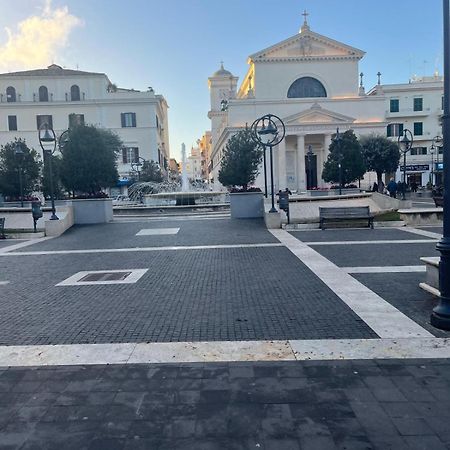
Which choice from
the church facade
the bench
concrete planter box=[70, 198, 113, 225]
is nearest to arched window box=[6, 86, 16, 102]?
the church facade

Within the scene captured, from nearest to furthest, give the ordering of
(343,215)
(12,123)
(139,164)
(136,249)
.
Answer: (136,249), (343,215), (139,164), (12,123)

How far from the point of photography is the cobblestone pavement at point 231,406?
3064mm

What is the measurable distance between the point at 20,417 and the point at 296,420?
7.01 feet

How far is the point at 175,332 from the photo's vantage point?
5.30 m

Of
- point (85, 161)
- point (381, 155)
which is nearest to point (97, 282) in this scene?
point (85, 161)

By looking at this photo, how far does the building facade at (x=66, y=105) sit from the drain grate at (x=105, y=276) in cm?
5005

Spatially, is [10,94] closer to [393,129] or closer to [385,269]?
[393,129]

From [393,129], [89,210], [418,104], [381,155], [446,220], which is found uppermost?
[418,104]

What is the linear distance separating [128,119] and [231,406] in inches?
2335

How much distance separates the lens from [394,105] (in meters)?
65.2

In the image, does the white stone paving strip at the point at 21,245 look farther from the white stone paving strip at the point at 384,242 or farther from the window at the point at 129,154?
the window at the point at 129,154

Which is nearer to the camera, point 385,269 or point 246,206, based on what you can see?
point 385,269

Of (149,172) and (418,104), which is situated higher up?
(418,104)

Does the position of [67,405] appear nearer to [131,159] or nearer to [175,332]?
[175,332]
